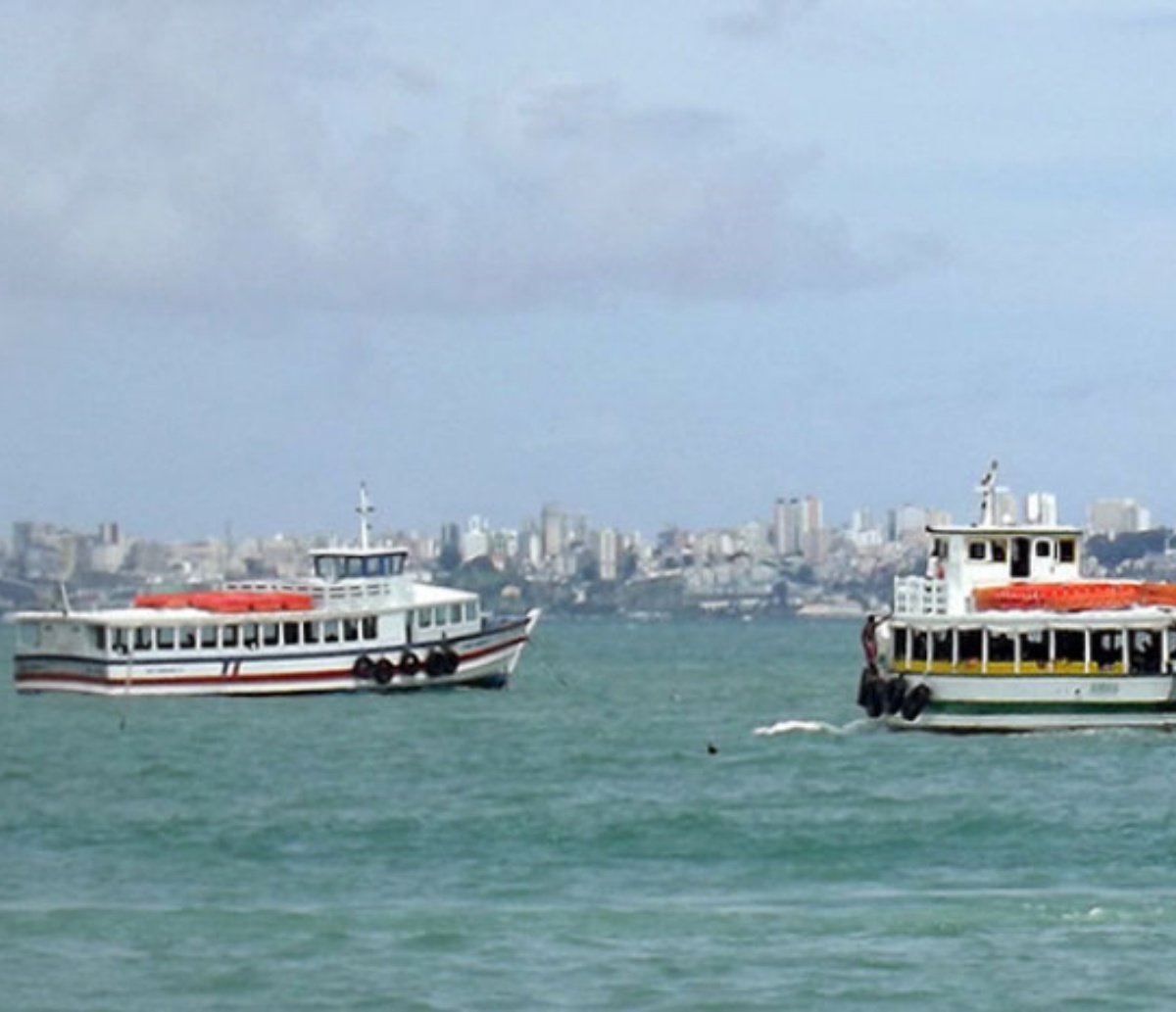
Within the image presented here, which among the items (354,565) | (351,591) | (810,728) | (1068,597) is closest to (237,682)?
(351,591)

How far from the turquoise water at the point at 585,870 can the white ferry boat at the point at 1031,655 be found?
0.79 m

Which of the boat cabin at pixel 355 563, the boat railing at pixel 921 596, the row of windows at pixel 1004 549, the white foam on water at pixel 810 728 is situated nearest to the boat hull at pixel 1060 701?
the boat railing at pixel 921 596

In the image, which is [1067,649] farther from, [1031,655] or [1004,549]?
[1004,549]

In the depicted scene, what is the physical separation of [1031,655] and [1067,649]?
2.62ft

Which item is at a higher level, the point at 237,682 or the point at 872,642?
the point at 872,642

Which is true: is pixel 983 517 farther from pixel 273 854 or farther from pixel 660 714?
pixel 273 854

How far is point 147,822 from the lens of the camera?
5525 centimetres

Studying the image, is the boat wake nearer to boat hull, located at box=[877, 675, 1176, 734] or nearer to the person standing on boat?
the person standing on boat

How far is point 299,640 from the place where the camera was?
9938cm

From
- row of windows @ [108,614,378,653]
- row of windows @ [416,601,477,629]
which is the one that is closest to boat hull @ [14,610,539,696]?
row of windows @ [108,614,378,653]

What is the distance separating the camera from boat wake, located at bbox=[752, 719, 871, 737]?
75.8 metres

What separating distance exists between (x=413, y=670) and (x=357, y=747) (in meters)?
23.6

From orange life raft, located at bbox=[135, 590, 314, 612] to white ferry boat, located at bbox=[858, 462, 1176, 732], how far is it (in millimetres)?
30989

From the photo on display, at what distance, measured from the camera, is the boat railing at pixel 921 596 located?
234 feet
